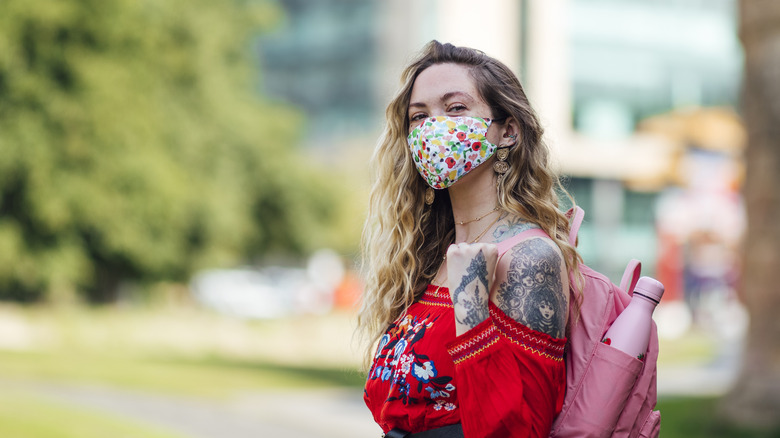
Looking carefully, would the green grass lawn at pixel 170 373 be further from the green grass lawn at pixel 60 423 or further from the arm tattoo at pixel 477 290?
the arm tattoo at pixel 477 290

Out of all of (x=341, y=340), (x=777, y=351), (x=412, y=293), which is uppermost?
(x=412, y=293)

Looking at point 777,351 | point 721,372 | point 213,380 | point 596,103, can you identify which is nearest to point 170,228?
point 213,380

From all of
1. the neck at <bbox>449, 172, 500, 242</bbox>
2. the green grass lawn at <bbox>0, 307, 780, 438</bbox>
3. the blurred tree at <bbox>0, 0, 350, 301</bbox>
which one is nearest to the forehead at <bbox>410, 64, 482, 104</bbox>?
the neck at <bbox>449, 172, 500, 242</bbox>

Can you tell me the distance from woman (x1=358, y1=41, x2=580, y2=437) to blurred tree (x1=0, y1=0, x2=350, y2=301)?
20188mm

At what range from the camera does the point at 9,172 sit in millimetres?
22953

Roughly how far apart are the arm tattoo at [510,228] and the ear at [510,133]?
0.24m

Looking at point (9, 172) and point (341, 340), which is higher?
point (9, 172)

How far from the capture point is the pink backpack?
2547 millimetres

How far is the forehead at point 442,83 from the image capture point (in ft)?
9.19

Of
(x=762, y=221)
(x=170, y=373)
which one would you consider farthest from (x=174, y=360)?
(x=762, y=221)

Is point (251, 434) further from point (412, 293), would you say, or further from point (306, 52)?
point (306, 52)

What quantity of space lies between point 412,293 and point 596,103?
4808 centimetres

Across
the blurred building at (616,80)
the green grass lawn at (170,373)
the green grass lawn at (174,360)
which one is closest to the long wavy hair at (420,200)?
the green grass lawn at (174,360)

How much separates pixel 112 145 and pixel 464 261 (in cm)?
2189
